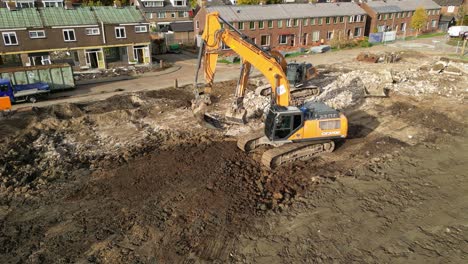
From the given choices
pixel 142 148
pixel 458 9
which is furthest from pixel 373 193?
pixel 458 9

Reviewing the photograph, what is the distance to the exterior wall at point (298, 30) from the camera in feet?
161

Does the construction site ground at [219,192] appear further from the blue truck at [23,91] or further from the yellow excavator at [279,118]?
the blue truck at [23,91]

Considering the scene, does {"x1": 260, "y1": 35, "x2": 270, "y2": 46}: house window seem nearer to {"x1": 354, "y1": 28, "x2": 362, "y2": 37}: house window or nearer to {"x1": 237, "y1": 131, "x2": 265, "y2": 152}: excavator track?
{"x1": 354, "y1": 28, "x2": 362, "y2": 37}: house window

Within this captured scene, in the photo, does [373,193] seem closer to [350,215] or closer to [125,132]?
[350,215]

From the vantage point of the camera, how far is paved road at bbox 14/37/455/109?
2900 cm

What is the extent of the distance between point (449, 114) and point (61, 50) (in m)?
36.8

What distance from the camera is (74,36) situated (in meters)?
36.2

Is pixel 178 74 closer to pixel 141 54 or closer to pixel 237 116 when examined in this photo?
pixel 141 54

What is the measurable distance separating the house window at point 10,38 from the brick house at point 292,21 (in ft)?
78.7

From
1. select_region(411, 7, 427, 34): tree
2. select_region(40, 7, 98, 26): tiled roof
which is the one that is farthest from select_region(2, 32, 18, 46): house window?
select_region(411, 7, 427, 34): tree

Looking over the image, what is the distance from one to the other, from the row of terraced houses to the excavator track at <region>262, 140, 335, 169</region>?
29.0 m

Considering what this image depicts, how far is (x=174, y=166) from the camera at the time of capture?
1616 cm

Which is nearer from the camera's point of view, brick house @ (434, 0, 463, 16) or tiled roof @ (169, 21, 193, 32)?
tiled roof @ (169, 21, 193, 32)

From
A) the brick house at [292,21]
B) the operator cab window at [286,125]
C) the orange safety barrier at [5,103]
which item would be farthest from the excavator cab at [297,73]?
the orange safety barrier at [5,103]
